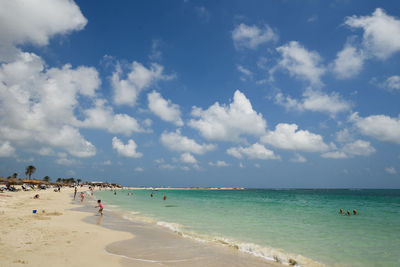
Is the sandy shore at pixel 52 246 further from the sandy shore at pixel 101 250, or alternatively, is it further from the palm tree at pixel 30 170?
the palm tree at pixel 30 170

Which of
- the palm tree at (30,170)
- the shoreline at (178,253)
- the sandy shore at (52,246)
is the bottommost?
the shoreline at (178,253)

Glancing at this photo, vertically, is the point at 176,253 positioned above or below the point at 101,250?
below

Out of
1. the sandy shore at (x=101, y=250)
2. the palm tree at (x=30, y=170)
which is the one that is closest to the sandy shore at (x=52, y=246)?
the sandy shore at (x=101, y=250)

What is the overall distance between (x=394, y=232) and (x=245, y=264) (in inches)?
595

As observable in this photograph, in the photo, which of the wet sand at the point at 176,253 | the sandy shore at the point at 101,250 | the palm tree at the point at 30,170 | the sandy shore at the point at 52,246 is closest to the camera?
the sandy shore at the point at 52,246

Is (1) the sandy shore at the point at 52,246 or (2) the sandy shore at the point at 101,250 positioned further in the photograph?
(2) the sandy shore at the point at 101,250

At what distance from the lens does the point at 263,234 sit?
51.6 ft

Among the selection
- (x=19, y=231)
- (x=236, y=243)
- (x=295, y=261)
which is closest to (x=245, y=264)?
(x=295, y=261)

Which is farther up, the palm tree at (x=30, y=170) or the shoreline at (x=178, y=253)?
the palm tree at (x=30, y=170)

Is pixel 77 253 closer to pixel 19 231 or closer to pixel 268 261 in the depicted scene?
pixel 19 231

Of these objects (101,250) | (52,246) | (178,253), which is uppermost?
(52,246)

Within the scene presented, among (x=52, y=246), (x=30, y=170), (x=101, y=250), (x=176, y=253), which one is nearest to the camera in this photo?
(x=52, y=246)

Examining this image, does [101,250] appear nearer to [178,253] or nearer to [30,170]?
[178,253]

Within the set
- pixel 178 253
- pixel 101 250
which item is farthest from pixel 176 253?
pixel 101 250
